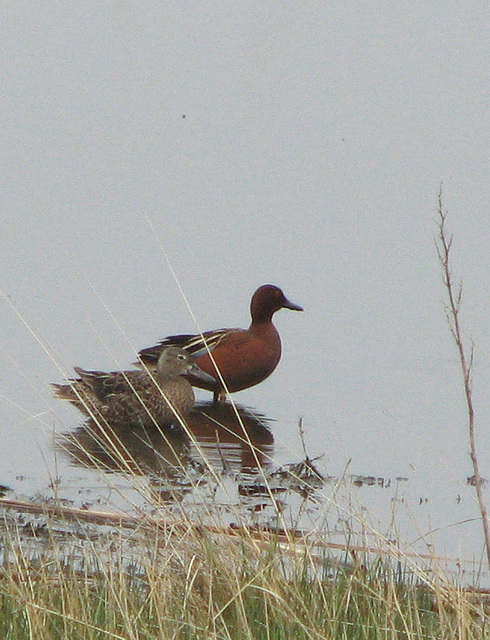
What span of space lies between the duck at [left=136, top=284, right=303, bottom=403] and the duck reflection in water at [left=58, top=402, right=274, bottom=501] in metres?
0.20

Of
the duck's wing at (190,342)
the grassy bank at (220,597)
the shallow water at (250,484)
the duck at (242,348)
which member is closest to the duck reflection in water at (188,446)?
the shallow water at (250,484)

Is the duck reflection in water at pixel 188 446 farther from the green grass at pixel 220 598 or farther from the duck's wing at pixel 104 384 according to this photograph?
the green grass at pixel 220 598

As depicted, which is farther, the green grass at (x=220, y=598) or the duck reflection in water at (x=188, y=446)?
the duck reflection in water at (x=188, y=446)

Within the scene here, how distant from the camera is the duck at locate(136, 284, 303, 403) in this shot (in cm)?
904

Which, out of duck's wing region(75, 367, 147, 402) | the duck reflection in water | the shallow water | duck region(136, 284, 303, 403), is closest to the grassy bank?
the shallow water

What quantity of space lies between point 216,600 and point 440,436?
4.09 metres

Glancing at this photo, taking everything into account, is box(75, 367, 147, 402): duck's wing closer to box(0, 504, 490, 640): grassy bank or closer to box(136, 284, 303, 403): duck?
box(136, 284, 303, 403): duck

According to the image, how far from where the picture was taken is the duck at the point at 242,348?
29.7 ft

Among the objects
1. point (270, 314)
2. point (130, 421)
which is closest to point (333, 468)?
point (130, 421)

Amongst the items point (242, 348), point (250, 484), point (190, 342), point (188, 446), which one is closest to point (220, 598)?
point (250, 484)

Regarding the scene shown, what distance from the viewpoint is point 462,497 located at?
6875mm

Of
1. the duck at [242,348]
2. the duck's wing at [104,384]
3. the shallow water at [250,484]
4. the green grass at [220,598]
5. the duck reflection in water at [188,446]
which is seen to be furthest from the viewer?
the duck at [242,348]

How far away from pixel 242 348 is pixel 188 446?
56.0 inches

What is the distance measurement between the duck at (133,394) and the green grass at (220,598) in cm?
379
